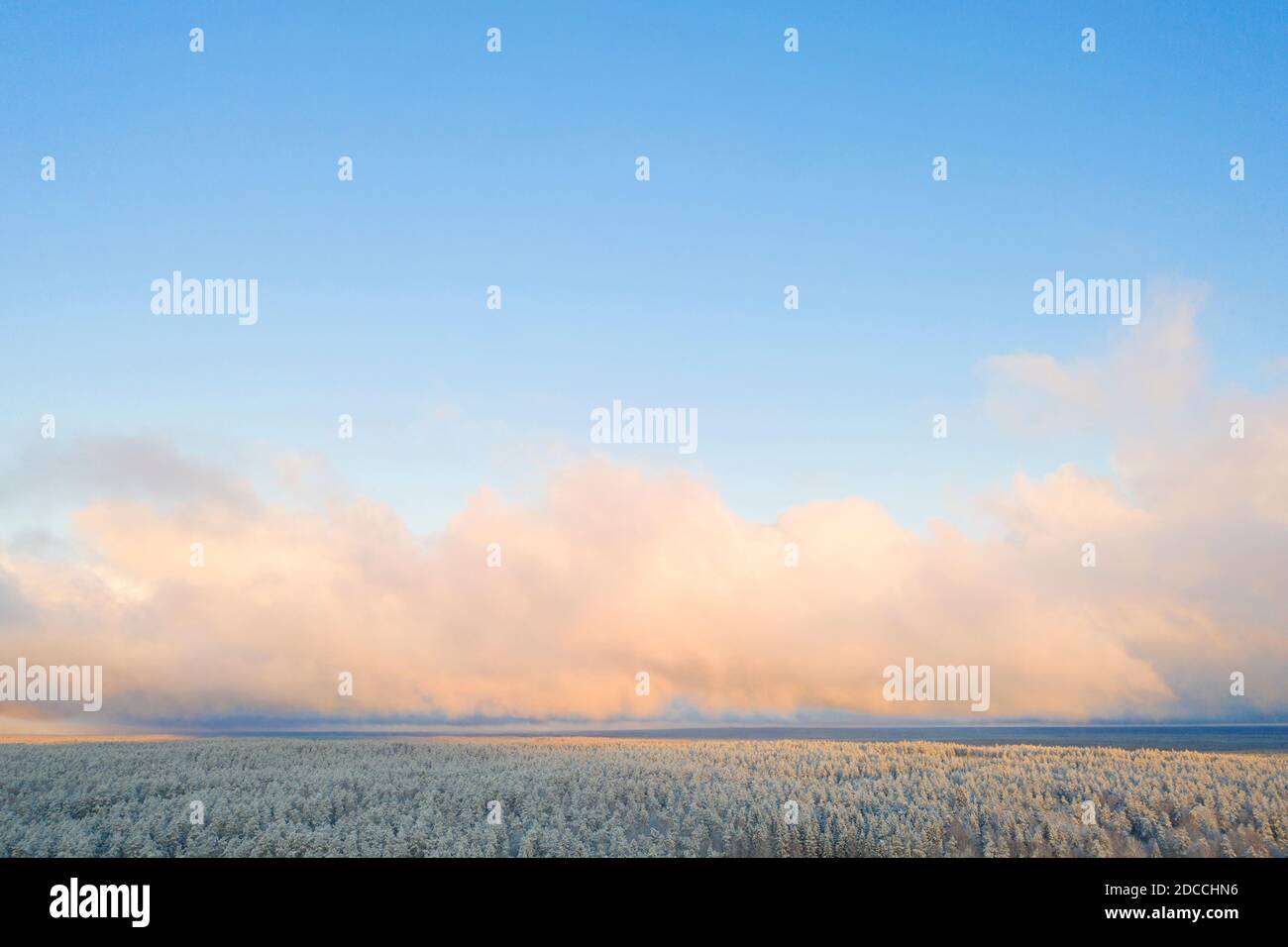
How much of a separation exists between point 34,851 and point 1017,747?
46336 mm

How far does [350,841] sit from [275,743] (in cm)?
2965

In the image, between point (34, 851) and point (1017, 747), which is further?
point (1017, 747)

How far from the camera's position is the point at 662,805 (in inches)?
1319

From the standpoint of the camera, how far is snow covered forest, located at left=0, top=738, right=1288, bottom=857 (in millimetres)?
28625

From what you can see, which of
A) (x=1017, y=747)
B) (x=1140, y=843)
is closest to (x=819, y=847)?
(x=1140, y=843)

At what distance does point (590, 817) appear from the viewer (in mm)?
31438

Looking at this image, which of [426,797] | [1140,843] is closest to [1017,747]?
[1140,843]

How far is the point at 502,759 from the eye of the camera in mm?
45156

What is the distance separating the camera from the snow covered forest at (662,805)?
93.9ft
